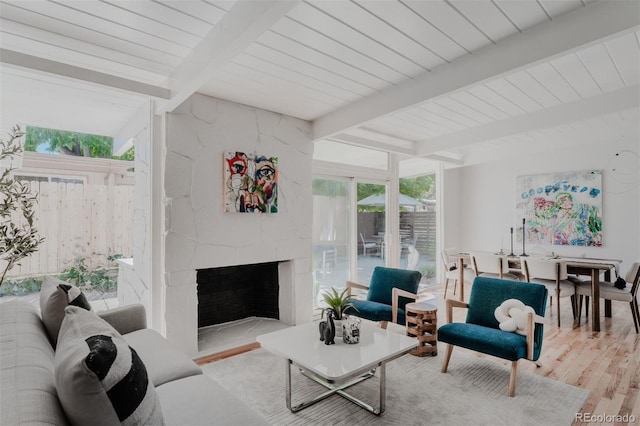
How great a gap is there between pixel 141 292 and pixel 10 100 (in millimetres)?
2176

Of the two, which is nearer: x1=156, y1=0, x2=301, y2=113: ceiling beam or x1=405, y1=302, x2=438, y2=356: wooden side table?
x1=156, y1=0, x2=301, y2=113: ceiling beam

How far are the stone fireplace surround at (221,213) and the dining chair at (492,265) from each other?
248cm

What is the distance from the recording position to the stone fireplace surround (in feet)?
10.4

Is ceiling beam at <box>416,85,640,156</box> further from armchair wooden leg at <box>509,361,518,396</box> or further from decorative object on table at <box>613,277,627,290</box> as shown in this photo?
armchair wooden leg at <box>509,361,518,396</box>

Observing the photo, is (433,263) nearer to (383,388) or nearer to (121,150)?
(383,388)

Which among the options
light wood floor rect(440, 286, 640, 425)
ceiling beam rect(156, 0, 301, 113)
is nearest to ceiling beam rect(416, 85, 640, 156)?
light wood floor rect(440, 286, 640, 425)

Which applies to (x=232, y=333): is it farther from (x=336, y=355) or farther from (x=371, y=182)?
(x=371, y=182)

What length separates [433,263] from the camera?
21.7 ft

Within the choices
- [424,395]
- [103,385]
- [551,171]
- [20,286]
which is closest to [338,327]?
[424,395]

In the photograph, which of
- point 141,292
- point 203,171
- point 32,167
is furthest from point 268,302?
point 32,167

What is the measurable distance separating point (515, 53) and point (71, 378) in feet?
9.42

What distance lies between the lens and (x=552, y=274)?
4.19 m

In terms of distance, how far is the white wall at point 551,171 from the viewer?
502 cm

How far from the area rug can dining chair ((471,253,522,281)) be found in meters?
1.90
